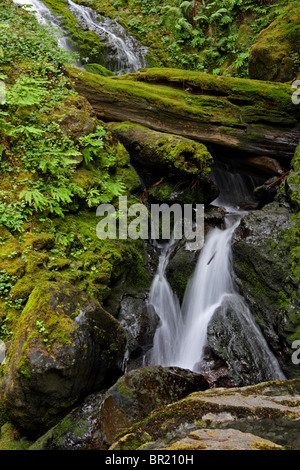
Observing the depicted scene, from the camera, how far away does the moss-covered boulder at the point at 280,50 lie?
353 inches

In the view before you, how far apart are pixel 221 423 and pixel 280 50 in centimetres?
1026

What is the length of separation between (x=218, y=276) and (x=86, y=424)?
12.4 ft

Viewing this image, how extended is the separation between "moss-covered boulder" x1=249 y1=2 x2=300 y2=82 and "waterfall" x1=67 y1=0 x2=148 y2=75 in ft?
18.8

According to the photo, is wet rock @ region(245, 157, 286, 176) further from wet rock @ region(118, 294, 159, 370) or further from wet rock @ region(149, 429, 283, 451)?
wet rock @ region(149, 429, 283, 451)

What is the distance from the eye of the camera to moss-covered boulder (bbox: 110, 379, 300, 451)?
7.47 feet

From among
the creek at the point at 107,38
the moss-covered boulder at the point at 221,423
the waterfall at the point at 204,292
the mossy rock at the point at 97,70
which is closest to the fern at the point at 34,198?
the waterfall at the point at 204,292

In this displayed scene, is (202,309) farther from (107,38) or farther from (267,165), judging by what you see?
(107,38)

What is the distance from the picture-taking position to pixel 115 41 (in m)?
14.0

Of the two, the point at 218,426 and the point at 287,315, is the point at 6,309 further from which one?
the point at 287,315

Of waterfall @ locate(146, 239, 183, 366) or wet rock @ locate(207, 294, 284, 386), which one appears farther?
waterfall @ locate(146, 239, 183, 366)

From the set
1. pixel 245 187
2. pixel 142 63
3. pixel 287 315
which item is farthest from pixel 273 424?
pixel 142 63

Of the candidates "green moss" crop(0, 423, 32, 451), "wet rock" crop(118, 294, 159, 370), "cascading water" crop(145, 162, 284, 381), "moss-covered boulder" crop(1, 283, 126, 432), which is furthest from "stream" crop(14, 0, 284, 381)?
"green moss" crop(0, 423, 32, 451)

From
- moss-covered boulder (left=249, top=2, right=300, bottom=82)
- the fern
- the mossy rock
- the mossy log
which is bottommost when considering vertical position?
the fern

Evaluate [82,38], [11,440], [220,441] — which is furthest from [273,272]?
[82,38]
